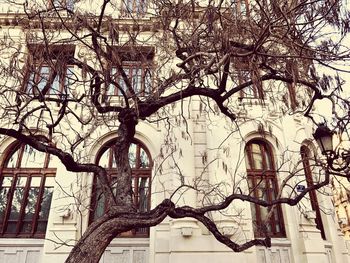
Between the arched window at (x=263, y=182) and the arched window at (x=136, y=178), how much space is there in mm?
2878

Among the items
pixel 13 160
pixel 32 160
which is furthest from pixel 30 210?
pixel 13 160

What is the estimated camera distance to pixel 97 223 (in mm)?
4664

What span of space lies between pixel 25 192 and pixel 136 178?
306 cm

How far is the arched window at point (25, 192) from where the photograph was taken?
29.0 feet

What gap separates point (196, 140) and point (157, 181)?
5.40ft

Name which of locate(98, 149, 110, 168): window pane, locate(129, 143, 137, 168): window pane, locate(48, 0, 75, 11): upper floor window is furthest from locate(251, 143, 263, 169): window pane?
locate(48, 0, 75, 11): upper floor window

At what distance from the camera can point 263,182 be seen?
383 inches

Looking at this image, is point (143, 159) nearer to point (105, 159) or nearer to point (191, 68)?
point (105, 159)

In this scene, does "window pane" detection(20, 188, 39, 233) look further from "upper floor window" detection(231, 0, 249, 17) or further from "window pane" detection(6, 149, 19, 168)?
"upper floor window" detection(231, 0, 249, 17)

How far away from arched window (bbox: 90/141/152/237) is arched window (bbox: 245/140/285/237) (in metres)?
2.88

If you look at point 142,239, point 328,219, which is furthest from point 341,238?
point 142,239

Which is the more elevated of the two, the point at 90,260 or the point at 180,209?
the point at 180,209

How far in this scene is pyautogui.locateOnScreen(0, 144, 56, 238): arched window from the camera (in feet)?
29.0

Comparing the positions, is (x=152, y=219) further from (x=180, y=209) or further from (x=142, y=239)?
(x=142, y=239)
